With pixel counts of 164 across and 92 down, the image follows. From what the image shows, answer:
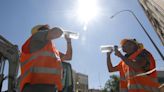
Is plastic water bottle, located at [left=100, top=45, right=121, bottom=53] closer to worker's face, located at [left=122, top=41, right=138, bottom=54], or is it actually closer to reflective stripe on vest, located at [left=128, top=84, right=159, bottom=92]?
worker's face, located at [left=122, top=41, right=138, bottom=54]

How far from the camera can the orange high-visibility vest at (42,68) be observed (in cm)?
515

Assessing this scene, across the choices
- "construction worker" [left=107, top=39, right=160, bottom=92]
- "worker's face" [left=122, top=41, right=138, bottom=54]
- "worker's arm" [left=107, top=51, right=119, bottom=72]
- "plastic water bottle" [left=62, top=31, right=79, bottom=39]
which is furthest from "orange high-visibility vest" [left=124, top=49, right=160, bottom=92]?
"plastic water bottle" [left=62, top=31, right=79, bottom=39]

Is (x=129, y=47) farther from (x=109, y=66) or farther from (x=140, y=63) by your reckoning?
(x=109, y=66)

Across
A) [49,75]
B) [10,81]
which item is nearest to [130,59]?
[49,75]

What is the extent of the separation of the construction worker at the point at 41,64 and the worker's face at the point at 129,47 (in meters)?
1.93

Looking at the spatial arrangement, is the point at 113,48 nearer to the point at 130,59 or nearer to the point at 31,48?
the point at 130,59

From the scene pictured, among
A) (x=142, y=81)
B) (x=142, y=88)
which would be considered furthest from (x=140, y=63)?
(x=142, y=88)

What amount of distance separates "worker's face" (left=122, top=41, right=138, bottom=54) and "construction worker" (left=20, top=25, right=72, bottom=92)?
75.9 inches

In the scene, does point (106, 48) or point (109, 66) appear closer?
point (106, 48)

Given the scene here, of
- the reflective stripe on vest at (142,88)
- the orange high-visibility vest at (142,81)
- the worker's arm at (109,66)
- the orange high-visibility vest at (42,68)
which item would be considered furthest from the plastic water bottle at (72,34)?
the worker's arm at (109,66)

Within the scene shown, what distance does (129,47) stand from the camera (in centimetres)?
692

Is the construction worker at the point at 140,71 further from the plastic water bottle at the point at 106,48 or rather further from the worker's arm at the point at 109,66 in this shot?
the worker's arm at the point at 109,66

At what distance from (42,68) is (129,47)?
231 centimetres

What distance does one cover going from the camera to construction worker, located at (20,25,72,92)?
5.14 meters
